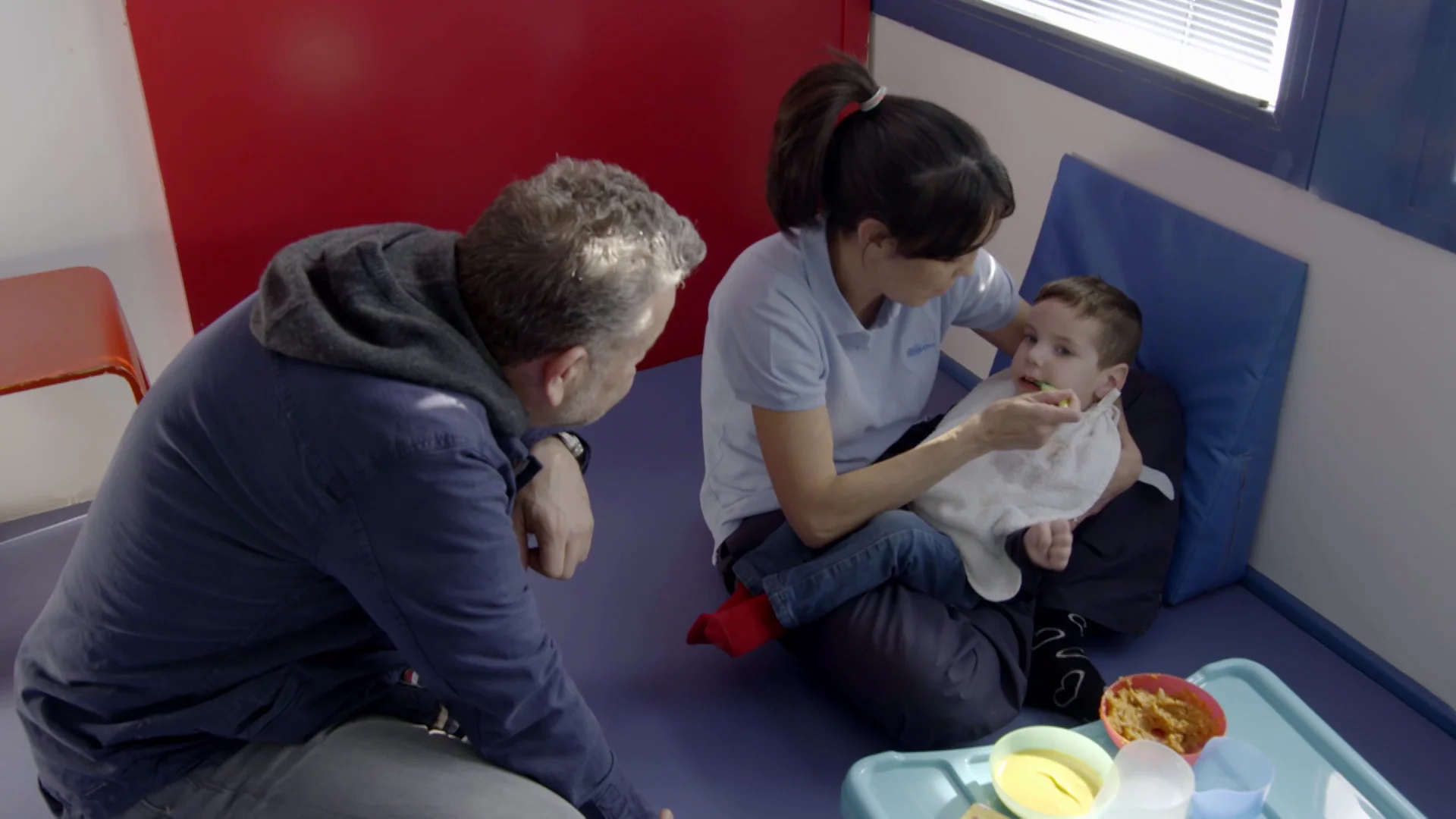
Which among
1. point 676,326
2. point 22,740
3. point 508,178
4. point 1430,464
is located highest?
point 508,178

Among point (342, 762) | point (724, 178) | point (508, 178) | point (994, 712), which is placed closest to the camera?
point (342, 762)

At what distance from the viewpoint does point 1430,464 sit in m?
1.77

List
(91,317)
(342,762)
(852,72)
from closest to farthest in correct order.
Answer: (342,762)
(852,72)
(91,317)

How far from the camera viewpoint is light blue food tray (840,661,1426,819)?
148cm

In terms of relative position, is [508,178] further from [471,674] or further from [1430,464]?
[1430,464]

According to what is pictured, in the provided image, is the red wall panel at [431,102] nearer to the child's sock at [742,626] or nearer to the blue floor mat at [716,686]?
the blue floor mat at [716,686]

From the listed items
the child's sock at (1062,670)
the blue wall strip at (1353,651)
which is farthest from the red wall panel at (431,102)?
the blue wall strip at (1353,651)

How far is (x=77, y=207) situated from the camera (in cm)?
228

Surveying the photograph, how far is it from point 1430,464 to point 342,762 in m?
1.64

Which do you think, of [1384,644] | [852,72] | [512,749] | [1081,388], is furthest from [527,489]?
[1384,644]

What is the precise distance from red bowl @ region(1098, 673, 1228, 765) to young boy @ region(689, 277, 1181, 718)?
132 millimetres

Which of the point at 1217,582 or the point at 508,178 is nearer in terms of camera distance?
the point at 1217,582

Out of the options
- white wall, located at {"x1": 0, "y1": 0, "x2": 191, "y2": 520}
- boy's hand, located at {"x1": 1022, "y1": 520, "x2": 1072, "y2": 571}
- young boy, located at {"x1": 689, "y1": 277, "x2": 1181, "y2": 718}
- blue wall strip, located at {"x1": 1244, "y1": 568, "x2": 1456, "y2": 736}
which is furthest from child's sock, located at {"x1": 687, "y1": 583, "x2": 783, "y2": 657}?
white wall, located at {"x1": 0, "y1": 0, "x2": 191, "y2": 520}

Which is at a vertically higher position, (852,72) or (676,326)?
(852,72)
